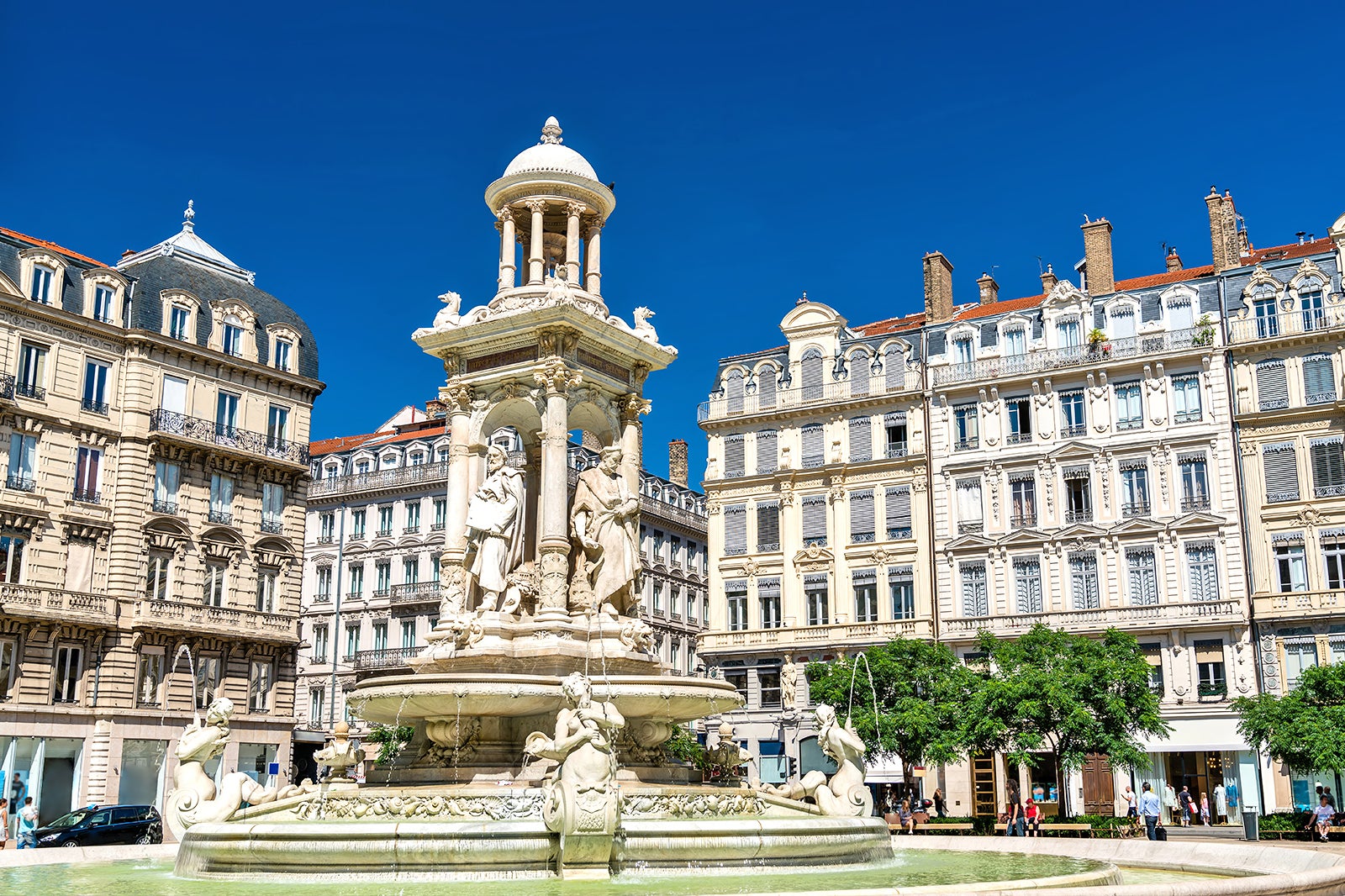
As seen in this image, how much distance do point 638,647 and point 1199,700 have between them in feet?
125

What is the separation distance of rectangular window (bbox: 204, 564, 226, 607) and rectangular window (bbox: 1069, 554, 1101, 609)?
32.3m

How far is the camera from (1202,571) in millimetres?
51688

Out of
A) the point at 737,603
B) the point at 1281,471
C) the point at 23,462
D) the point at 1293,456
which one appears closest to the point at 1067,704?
the point at 1281,471

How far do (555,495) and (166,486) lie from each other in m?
35.0

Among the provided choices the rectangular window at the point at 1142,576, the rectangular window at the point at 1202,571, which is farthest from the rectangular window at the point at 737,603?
the rectangular window at the point at 1202,571

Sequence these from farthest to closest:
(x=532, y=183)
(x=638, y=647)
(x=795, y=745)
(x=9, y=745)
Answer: (x=795, y=745), (x=9, y=745), (x=532, y=183), (x=638, y=647)

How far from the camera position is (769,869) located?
530 inches

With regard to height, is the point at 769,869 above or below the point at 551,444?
below

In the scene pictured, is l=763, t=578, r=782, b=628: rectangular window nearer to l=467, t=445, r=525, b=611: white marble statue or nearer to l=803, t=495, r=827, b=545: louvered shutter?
l=803, t=495, r=827, b=545: louvered shutter

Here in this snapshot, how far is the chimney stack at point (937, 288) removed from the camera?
205 ft

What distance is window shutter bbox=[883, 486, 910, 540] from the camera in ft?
189

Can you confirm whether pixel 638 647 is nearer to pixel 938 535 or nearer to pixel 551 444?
pixel 551 444

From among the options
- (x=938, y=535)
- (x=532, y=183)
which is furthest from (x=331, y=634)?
(x=532, y=183)

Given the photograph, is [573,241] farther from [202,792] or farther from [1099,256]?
[1099,256]
